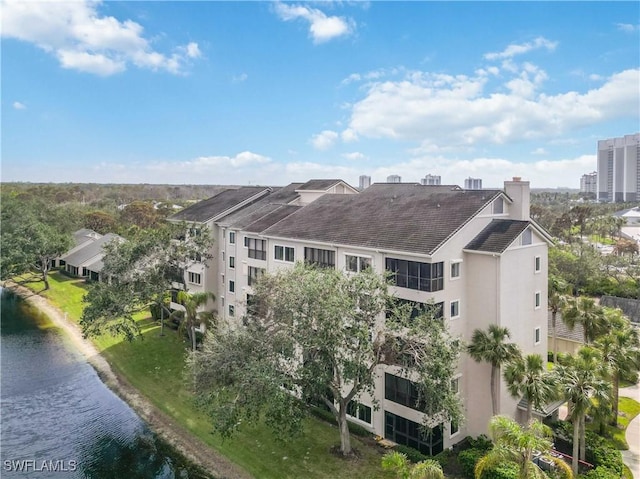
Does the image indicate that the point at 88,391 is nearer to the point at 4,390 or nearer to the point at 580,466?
the point at 4,390

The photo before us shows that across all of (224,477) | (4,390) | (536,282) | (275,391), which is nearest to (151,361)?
(4,390)

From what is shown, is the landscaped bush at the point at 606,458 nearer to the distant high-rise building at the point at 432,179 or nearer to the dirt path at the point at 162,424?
the dirt path at the point at 162,424

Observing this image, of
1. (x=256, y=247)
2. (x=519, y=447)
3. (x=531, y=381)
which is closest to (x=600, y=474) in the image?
(x=531, y=381)

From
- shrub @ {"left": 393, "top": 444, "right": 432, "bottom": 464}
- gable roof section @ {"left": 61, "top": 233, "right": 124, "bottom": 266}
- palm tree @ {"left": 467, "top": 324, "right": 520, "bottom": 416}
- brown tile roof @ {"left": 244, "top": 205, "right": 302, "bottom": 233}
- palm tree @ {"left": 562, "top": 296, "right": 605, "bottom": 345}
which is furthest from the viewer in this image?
gable roof section @ {"left": 61, "top": 233, "right": 124, "bottom": 266}

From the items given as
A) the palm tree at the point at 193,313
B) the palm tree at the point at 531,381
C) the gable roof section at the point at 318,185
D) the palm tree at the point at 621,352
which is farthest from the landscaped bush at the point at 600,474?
the palm tree at the point at 193,313

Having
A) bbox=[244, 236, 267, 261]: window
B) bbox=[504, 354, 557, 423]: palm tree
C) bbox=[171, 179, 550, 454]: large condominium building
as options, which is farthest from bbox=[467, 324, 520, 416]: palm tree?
bbox=[244, 236, 267, 261]: window

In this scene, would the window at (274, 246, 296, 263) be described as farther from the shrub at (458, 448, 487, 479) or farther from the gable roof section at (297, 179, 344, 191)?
the shrub at (458, 448, 487, 479)

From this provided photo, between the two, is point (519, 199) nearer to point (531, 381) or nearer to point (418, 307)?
point (418, 307)
